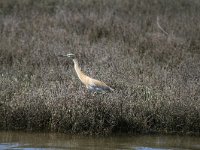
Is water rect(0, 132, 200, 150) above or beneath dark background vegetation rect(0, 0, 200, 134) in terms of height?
beneath

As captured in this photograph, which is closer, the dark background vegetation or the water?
the water

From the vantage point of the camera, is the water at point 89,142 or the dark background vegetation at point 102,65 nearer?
the water at point 89,142

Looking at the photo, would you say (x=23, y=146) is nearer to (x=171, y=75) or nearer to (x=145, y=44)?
(x=171, y=75)

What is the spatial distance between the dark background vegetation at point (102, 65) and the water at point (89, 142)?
0.92 ft

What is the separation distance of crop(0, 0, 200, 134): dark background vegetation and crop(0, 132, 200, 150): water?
281 mm

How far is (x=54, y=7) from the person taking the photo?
75.1 ft

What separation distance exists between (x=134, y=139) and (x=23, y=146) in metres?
2.00

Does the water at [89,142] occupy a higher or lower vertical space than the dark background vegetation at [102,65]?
lower

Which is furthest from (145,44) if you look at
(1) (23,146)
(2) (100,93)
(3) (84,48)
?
(1) (23,146)

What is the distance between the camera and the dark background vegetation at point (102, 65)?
11492 millimetres

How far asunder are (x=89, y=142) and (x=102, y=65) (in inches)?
173

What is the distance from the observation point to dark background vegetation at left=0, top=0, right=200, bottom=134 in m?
11.5

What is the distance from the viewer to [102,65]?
1498 centimetres

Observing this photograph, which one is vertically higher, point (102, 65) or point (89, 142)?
point (102, 65)
